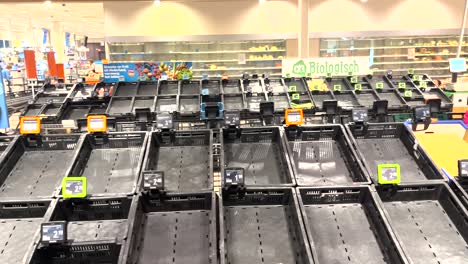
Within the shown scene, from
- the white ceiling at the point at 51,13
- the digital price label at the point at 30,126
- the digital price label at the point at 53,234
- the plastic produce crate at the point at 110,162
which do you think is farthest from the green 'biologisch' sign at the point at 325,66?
the white ceiling at the point at 51,13

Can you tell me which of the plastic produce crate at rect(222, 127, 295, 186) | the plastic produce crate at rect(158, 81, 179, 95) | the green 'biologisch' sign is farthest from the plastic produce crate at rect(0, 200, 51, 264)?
the green 'biologisch' sign

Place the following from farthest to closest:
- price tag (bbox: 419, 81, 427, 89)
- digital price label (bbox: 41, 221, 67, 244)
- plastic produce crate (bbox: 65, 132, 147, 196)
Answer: price tag (bbox: 419, 81, 427, 89)
plastic produce crate (bbox: 65, 132, 147, 196)
digital price label (bbox: 41, 221, 67, 244)

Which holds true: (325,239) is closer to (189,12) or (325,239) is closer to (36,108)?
(36,108)

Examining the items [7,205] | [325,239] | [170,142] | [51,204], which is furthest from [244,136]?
[7,205]

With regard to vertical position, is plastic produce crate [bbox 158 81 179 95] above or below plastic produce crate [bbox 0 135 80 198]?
above

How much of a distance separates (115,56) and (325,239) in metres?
10.6

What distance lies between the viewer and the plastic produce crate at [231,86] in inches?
247

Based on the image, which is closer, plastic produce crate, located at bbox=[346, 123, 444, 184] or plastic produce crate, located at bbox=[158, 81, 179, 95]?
plastic produce crate, located at bbox=[346, 123, 444, 184]

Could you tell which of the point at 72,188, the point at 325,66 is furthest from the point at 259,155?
the point at 325,66

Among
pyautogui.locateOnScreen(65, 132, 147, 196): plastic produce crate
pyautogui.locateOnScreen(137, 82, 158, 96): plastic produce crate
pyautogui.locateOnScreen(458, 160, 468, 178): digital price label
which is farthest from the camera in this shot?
pyautogui.locateOnScreen(137, 82, 158, 96): plastic produce crate

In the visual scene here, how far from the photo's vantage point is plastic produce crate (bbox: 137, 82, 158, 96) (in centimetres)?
604

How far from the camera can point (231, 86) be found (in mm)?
6395

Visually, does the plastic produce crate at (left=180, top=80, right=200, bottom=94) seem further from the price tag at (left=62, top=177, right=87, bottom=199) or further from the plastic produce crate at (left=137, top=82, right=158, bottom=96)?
the price tag at (left=62, top=177, right=87, bottom=199)

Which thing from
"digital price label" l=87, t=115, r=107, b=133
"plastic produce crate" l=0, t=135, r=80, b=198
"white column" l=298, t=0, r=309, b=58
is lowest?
"plastic produce crate" l=0, t=135, r=80, b=198
